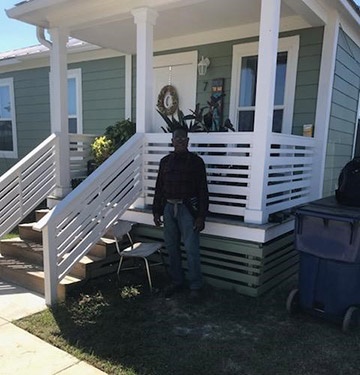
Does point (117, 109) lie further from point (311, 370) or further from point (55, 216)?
point (311, 370)

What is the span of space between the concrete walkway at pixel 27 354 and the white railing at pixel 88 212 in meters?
0.36

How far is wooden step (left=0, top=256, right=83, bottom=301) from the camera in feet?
11.6

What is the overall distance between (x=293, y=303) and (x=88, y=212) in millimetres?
2179

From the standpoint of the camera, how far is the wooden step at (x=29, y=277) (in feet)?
11.6

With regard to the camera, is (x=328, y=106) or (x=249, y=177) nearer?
(x=249, y=177)

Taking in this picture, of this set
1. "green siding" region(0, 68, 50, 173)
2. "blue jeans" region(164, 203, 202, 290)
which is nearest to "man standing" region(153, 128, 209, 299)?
"blue jeans" region(164, 203, 202, 290)

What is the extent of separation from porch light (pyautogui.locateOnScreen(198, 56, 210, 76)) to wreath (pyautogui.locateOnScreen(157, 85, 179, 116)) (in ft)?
1.93

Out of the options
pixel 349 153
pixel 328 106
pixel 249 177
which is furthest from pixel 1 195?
pixel 349 153

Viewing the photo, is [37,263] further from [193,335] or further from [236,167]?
[236,167]

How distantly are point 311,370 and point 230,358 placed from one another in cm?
55

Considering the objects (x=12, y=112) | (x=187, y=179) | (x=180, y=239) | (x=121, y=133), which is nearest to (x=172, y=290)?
(x=180, y=239)

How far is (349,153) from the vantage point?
577 cm

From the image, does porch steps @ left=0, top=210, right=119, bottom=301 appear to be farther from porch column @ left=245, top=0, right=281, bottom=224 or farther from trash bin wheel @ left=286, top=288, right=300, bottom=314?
trash bin wheel @ left=286, top=288, right=300, bottom=314

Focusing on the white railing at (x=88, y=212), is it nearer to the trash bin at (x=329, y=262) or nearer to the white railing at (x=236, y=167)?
the white railing at (x=236, y=167)
